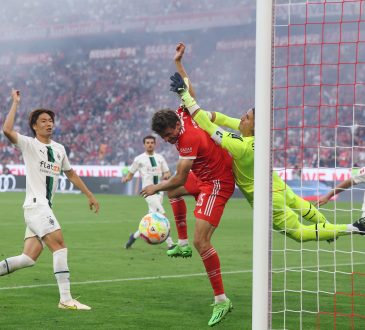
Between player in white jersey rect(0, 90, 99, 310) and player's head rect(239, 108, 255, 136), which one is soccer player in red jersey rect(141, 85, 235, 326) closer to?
player's head rect(239, 108, 255, 136)

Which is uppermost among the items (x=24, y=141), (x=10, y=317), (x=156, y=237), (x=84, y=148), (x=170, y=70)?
(x=170, y=70)

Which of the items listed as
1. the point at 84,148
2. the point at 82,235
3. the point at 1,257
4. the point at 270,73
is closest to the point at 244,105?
the point at 84,148

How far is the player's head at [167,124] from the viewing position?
7.62m

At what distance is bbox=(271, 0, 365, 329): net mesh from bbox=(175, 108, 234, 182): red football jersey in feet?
2.05

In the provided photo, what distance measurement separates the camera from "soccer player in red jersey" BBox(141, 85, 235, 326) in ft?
25.1

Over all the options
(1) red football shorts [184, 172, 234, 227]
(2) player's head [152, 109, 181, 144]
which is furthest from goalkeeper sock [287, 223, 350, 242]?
(2) player's head [152, 109, 181, 144]

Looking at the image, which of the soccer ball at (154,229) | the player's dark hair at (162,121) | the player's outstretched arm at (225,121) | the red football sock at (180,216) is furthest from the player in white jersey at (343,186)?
the soccer ball at (154,229)

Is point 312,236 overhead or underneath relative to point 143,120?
underneath

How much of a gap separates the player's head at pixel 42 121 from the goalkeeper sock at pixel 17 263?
1.18 meters

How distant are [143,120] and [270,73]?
119ft

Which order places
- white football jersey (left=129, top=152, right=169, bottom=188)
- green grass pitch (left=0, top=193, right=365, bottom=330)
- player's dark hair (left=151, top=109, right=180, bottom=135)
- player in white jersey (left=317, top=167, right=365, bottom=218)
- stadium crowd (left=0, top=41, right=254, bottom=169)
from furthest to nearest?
stadium crowd (left=0, top=41, right=254, bottom=169) < white football jersey (left=129, top=152, right=169, bottom=188) < player in white jersey (left=317, top=167, right=365, bottom=218) < player's dark hair (left=151, top=109, right=180, bottom=135) < green grass pitch (left=0, top=193, right=365, bottom=330)

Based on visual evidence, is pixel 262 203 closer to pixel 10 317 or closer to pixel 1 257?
pixel 10 317

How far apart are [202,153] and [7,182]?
1086 inches

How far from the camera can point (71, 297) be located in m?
8.16
